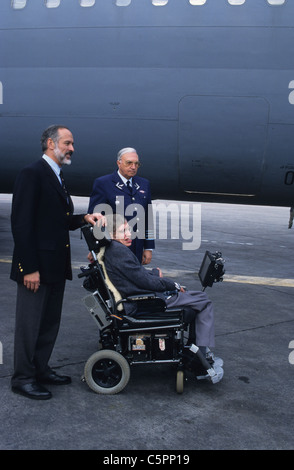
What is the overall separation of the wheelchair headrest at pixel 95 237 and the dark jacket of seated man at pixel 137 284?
2.7 inches

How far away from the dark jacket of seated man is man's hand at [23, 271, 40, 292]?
55cm

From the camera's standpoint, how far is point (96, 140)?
22.1 feet

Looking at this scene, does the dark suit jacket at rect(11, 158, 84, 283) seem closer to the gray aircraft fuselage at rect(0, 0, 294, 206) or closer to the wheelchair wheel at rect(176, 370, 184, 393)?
the wheelchair wheel at rect(176, 370, 184, 393)

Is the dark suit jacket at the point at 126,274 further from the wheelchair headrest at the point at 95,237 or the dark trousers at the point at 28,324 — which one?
the dark trousers at the point at 28,324

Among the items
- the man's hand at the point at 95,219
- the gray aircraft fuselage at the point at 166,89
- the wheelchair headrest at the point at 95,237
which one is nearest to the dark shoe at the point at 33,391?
the wheelchair headrest at the point at 95,237

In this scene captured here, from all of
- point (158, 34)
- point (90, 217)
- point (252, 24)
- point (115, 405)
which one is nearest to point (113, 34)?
point (158, 34)

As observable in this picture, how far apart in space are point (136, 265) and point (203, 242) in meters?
7.91

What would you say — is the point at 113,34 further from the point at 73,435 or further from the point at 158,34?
the point at 73,435

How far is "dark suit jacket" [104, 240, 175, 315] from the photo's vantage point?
12.3 feet

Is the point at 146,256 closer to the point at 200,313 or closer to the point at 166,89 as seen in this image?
the point at 200,313

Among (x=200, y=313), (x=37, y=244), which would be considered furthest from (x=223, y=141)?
(x=37, y=244)

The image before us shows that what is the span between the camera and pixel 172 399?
3.66 meters

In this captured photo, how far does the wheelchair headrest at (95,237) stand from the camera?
146 inches

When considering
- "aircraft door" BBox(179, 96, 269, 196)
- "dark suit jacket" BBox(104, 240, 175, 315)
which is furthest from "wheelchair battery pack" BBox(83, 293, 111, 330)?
"aircraft door" BBox(179, 96, 269, 196)
